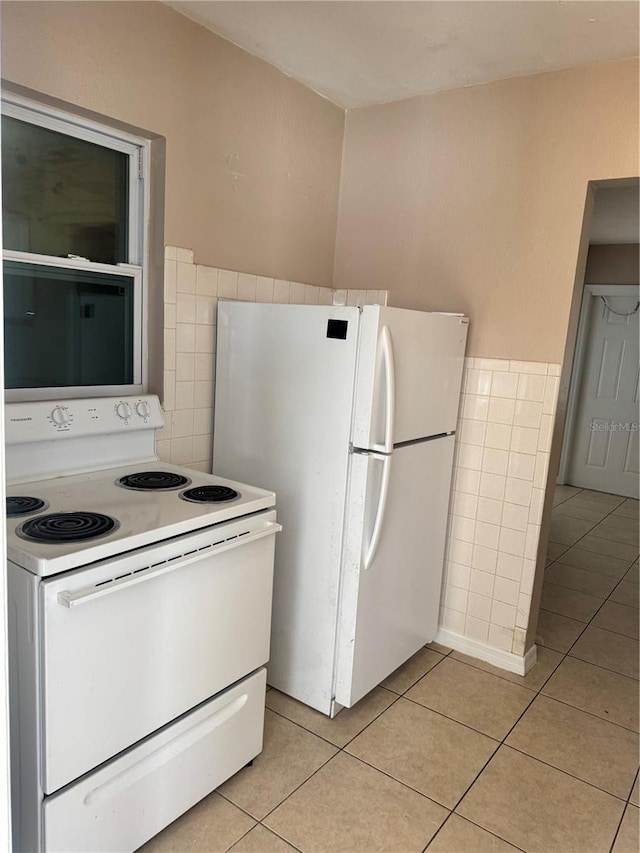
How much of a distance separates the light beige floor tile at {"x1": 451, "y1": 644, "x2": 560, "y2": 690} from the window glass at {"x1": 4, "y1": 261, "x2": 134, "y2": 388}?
1.97m

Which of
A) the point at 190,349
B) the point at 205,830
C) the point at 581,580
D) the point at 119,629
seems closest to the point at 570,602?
the point at 581,580

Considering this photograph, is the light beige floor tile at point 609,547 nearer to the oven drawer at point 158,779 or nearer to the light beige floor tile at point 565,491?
the light beige floor tile at point 565,491

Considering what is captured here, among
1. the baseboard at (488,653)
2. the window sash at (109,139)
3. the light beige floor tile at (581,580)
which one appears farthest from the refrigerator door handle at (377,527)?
the light beige floor tile at (581,580)

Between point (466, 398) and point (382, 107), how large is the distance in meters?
1.44

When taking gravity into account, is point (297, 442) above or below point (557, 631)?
above

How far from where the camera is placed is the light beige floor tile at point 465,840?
1.77 meters

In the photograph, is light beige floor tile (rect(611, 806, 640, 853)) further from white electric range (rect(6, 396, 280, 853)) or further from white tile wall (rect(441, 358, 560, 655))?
white electric range (rect(6, 396, 280, 853))

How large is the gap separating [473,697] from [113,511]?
1.73 metres

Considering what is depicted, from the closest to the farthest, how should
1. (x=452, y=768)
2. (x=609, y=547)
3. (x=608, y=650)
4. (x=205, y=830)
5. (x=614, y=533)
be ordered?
(x=205, y=830) < (x=452, y=768) < (x=608, y=650) < (x=609, y=547) < (x=614, y=533)

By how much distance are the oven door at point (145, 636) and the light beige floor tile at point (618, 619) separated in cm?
223

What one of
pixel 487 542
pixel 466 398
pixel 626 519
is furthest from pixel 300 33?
pixel 626 519

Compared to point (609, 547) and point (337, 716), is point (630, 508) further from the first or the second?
point (337, 716)

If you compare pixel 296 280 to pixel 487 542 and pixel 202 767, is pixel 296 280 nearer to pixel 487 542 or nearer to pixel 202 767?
pixel 487 542

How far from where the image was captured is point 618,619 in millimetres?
3367
